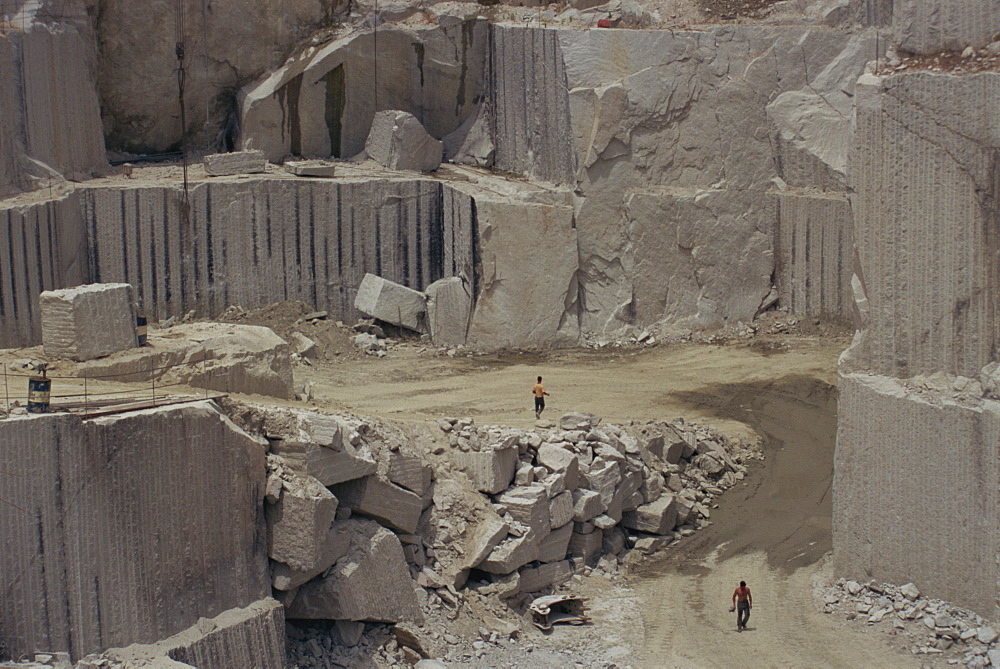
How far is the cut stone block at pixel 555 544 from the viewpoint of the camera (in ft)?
58.7

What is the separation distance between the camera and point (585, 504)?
1823cm

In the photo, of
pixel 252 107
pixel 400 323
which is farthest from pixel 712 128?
pixel 252 107

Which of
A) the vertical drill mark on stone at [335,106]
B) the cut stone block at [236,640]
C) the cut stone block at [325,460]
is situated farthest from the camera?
the vertical drill mark on stone at [335,106]

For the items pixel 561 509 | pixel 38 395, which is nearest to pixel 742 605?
pixel 561 509

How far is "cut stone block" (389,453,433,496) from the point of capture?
55.1ft

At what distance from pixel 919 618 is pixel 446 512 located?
5.21 meters

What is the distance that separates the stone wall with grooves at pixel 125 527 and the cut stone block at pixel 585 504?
14.1ft

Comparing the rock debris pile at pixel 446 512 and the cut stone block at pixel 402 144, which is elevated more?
the cut stone block at pixel 402 144

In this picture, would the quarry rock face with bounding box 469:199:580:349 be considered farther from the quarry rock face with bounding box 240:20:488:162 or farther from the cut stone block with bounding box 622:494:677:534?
the cut stone block with bounding box 622:494:677:534

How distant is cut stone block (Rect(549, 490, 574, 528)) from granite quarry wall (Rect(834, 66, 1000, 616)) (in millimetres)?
3530

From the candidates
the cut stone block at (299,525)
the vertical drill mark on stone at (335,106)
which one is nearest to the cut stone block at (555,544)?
the cut stone block at (299,525)

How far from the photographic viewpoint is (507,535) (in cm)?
1741

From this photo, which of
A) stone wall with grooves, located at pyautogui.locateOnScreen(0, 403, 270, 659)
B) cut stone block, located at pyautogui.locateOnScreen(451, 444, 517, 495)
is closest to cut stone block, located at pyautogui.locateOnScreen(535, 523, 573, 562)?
cut stone block, located at pyautogui.locateOnScreen(451, 444, 517, 495)

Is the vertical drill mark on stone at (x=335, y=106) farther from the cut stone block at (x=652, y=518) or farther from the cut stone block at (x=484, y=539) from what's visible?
the cut stone block at (x=484, y=539)
